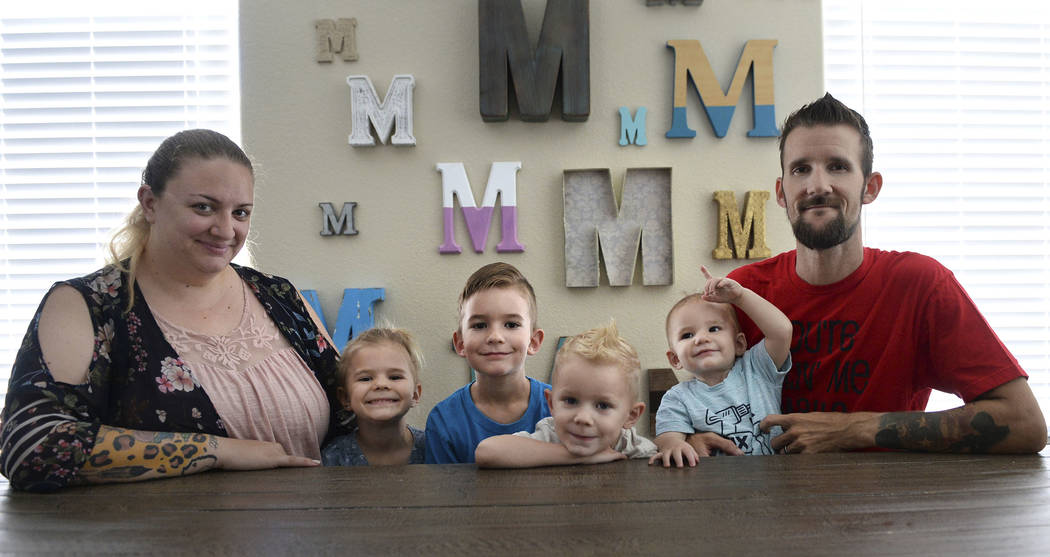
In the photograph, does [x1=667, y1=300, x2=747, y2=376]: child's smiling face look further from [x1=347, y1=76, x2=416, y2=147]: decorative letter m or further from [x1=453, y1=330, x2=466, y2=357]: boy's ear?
[x1=347, y1=76, x2=416, y2=147]: decorative letter m

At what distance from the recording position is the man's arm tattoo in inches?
59.9

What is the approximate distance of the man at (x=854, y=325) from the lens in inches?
63.2

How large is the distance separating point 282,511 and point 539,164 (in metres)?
2.06

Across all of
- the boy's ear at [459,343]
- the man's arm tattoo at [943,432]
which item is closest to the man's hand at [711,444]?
the man's arm tattoo at [943,432]

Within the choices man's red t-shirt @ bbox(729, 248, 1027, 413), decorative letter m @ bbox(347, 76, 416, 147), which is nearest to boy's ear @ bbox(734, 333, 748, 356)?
man's red t-shirt @ bbox(729, 248, 1027, 413)

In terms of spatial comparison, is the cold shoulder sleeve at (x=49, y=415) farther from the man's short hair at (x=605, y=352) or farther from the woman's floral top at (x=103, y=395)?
the man's short hair at (x=605, y=352)

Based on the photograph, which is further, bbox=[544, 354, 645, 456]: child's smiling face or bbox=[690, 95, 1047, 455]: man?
bbox=[690, 95, 1047, 455]: man

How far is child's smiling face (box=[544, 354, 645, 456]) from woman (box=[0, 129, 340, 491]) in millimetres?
571

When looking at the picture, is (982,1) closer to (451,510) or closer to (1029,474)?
(1029,474)

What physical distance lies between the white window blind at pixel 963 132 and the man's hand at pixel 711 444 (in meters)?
1.99

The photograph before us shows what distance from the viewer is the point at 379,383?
1752 millimetres

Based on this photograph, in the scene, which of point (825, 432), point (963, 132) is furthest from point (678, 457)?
point (963, 132)

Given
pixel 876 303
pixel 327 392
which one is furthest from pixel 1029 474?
pixel 327 392

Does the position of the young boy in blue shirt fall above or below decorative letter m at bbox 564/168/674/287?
below
